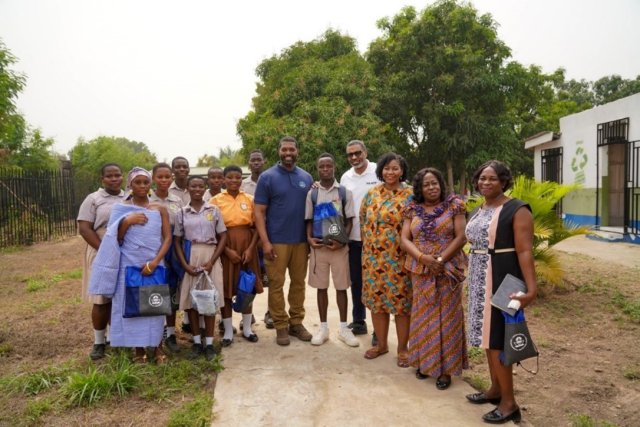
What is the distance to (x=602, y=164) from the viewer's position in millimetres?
11664

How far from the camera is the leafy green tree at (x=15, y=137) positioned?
11.0 m

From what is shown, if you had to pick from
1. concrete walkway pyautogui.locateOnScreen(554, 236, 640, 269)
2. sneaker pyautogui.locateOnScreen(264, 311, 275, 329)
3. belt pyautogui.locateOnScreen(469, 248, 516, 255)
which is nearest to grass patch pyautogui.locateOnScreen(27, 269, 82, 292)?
sneaker pyautogui.locateOnScreen(264, 311, 275, 329)

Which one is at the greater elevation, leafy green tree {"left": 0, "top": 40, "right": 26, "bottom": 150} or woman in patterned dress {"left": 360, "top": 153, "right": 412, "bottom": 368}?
leafy green tree {"left": 0, "top": 40, "right": 26, "bottom": 150}

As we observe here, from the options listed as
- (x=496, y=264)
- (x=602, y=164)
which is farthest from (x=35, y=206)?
(x=602, y=164)

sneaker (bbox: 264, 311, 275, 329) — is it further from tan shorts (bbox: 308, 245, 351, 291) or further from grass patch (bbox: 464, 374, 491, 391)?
grass patch (bbox: 464, 374, 491, 391)

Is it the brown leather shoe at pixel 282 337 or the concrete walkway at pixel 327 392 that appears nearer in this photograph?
the concrete walkway at pixel 327 392

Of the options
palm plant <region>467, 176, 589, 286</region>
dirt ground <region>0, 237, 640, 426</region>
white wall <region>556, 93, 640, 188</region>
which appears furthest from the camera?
white wall <region>556, 93, 640, 188</region>

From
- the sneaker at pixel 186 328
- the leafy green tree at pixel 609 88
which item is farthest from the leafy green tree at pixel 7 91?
the leafy green tree at pixel 609 88

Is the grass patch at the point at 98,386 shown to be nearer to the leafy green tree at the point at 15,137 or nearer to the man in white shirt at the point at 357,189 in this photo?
the man in white shirt at the point at 357,189

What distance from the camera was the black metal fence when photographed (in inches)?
462

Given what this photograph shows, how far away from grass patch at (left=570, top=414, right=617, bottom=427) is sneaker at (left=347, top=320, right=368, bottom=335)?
2051 mm

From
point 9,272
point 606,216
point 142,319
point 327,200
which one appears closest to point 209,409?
point 142,319

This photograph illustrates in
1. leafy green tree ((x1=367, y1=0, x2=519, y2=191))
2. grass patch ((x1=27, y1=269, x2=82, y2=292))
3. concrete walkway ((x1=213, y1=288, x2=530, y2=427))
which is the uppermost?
leafy green tree ((x1=367, y1=0, x2=519, y2=191))

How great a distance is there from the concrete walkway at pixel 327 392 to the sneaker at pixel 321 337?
0.07 meters
